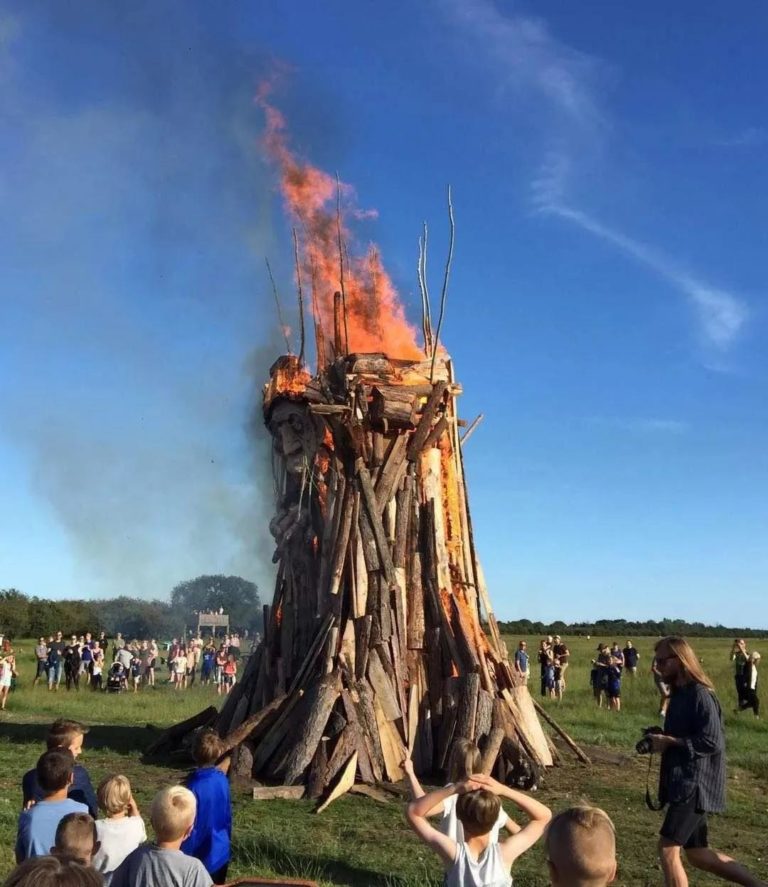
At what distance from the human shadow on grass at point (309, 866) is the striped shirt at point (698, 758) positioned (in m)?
2.29

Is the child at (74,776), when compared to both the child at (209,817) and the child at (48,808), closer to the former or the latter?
the child at (48,808)

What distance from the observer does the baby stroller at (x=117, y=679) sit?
85.0ft

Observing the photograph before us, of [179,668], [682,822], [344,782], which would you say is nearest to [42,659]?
[179,668]

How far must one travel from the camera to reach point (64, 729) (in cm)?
547

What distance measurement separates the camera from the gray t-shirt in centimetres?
403

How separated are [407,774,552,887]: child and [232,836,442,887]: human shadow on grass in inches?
126

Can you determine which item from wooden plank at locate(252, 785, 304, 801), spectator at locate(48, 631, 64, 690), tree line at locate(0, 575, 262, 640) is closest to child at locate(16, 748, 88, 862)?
wooden plank at locate(252, 785, 304, 801)

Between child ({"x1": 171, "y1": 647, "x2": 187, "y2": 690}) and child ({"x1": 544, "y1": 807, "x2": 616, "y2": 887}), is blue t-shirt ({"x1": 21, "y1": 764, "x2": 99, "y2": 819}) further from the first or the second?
child ({"x1": 171, "y1": 647, "x2": 187, "y2": 690})

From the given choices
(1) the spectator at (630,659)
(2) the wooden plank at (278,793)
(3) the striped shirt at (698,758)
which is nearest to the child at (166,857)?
(3) the striped shirt at (698,758)

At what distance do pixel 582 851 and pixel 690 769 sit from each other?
3.30m

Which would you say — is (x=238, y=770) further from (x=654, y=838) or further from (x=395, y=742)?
(x=654, y=838)

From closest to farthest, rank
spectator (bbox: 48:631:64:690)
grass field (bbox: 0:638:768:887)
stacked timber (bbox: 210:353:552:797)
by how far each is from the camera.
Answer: grass field (bbox: 0:638:768:887)
stacked timber (bbox: 210:353:552:797)
spectator (bbox: 48:631:64:690)

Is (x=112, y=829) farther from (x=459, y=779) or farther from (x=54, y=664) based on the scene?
(x=54, y=664)

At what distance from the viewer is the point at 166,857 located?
13.4ft
